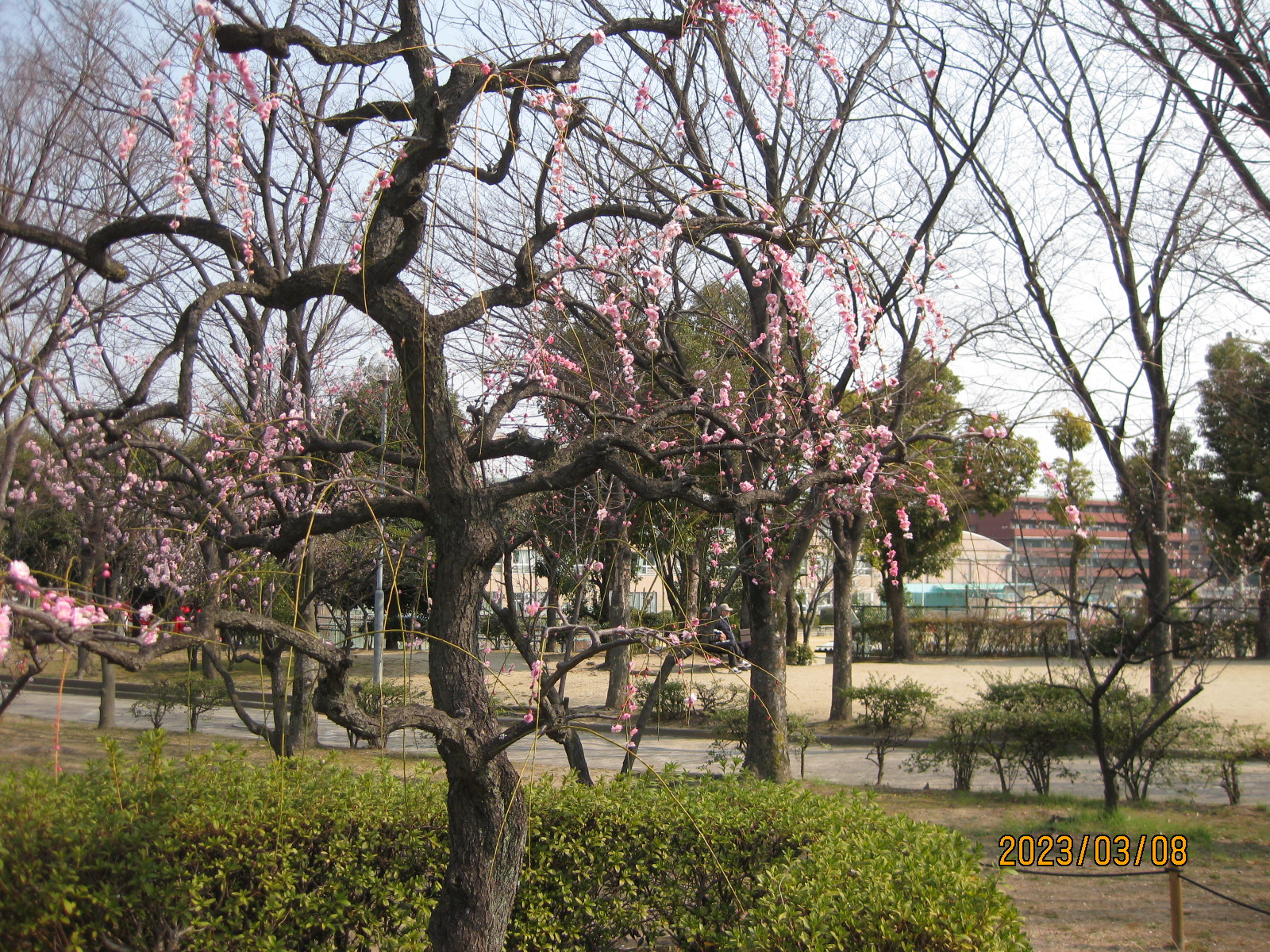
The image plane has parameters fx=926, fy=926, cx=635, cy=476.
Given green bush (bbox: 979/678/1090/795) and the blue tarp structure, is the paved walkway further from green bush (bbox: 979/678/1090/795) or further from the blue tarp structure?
the blue tarp structure

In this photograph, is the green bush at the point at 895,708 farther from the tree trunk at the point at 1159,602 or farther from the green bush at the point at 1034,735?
the green bush at the point at 1034,735

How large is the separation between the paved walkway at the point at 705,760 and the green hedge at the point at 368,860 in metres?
3.20

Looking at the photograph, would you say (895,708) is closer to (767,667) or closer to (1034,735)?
(1034,735)

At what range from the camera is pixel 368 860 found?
3842mm

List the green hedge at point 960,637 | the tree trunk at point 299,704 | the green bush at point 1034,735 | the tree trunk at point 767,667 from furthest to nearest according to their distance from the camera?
the green hedge at point 960,637
the green bush at point 1034,735
the tree trunk at point 299,704
the tree trunk at point 767,667

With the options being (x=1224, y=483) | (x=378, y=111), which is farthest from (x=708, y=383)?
(x=1224, y=483)

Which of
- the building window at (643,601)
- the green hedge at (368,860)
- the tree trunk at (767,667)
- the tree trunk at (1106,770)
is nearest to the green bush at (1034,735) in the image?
the tree trunk at (1106,770)

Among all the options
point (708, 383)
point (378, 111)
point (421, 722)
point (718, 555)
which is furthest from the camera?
point (718, 555)

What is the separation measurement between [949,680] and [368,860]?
19.5m

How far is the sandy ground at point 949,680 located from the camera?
14609 mm

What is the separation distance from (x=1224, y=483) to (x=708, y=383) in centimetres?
2829

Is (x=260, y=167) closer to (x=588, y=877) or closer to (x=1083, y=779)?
(x=588, y=877)

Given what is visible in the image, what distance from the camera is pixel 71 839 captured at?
3.59 metres

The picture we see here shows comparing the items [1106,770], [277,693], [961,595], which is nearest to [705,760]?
[1106,770]
